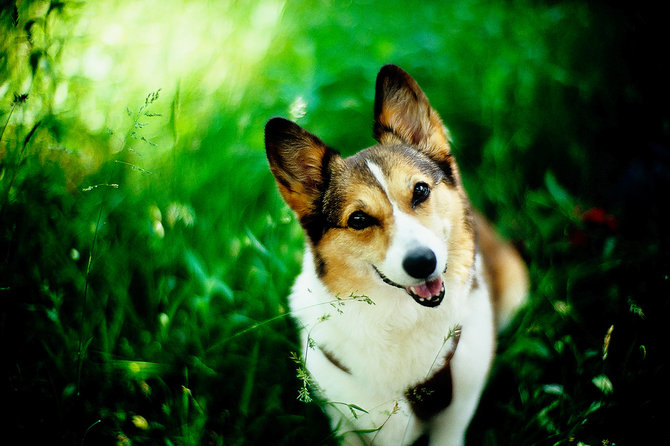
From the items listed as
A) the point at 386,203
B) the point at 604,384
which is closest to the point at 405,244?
the point at 386,203

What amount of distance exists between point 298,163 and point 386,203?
0.46 metres

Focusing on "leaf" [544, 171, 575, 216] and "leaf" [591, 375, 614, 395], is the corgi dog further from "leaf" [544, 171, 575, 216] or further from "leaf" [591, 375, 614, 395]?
"leaf" [544, 171, 575, 216]

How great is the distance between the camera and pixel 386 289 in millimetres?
1842

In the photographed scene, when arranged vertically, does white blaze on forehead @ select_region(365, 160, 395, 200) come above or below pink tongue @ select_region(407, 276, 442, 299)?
above

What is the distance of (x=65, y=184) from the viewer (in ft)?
8.53

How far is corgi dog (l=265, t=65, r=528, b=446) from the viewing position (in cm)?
179

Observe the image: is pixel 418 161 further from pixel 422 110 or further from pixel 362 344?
pixel 362 344

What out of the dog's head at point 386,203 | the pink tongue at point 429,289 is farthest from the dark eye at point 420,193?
the pink tongue at point 429,289

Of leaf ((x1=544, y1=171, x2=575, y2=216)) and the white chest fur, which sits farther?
leaf ((x1=544, y1=171, x2=575, y2=216))

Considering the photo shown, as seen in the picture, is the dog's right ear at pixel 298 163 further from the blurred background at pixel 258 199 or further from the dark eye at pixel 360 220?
the blurred background at pixel 258 199

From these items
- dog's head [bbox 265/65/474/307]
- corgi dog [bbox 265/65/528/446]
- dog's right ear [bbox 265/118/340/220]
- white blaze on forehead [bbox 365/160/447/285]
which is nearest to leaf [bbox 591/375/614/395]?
corgi dog [bbox 265/65/528/446]

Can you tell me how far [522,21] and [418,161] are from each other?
2.57 metres

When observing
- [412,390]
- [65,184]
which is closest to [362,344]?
[412,390]

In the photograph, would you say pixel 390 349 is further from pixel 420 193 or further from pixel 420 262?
pixel 420 193
